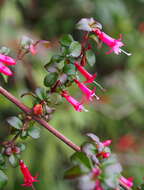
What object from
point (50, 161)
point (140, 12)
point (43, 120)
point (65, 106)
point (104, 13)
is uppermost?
point (140, 12)

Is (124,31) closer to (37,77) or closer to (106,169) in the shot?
(37,77)

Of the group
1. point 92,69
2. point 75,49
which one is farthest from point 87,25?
point 92,69

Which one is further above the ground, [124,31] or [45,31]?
[124,31]

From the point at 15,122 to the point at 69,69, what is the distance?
6.6 inches

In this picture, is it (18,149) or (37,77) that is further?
(37,77)

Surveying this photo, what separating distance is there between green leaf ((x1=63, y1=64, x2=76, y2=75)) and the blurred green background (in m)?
1.49

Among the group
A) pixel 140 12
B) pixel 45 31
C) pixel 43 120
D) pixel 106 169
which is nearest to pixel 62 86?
pixel 43 120

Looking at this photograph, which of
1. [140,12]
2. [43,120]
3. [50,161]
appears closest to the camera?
[43,120]

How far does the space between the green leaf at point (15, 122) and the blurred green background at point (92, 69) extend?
57.7 inches

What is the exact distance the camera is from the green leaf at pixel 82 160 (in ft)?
2.47

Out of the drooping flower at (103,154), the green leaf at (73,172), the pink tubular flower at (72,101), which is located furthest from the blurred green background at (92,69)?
the green leaf at (73,172)

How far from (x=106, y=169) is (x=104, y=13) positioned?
7.28 feet

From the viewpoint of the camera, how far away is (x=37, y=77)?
2.55 metres

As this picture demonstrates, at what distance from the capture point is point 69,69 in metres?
0.94
